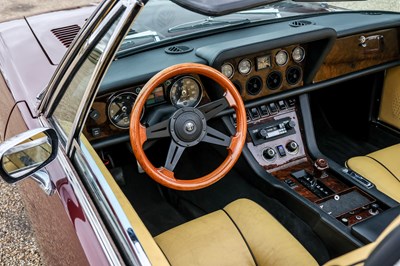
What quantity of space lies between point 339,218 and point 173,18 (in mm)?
1593

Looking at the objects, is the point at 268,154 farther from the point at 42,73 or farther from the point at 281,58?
the point at 42,73

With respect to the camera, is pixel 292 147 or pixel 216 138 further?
pixel 292 147

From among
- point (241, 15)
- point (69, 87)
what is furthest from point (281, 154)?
point (69, 87)

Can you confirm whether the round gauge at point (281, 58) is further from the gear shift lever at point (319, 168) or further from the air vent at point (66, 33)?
the air vent at point (66, 33)

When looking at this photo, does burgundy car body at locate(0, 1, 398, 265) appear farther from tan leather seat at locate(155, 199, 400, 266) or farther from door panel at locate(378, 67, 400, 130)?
door panel at locate(378, 67, 400, 130)

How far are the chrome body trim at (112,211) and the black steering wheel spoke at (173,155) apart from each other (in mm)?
652

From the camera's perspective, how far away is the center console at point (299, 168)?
256 cm

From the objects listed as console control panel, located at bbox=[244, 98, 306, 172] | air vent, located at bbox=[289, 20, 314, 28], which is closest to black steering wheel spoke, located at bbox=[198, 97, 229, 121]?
console control panel, located at bbox=[244, 98, 306, 172]

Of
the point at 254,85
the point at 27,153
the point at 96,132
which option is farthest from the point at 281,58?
the point at 27,153

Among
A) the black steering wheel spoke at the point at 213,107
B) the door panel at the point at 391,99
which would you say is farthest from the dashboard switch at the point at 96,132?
the door panel at the point at 391,99

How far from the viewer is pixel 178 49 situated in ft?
8.97

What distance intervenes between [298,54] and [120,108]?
1.25 meters

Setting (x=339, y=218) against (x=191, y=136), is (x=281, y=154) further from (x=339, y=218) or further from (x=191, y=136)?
(x=191, y=136)

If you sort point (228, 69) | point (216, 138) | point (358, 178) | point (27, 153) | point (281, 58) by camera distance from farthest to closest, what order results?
point (281, 58)
point (228, 69)
point (358, 178)
point (216, 138)
point (27, 153)
